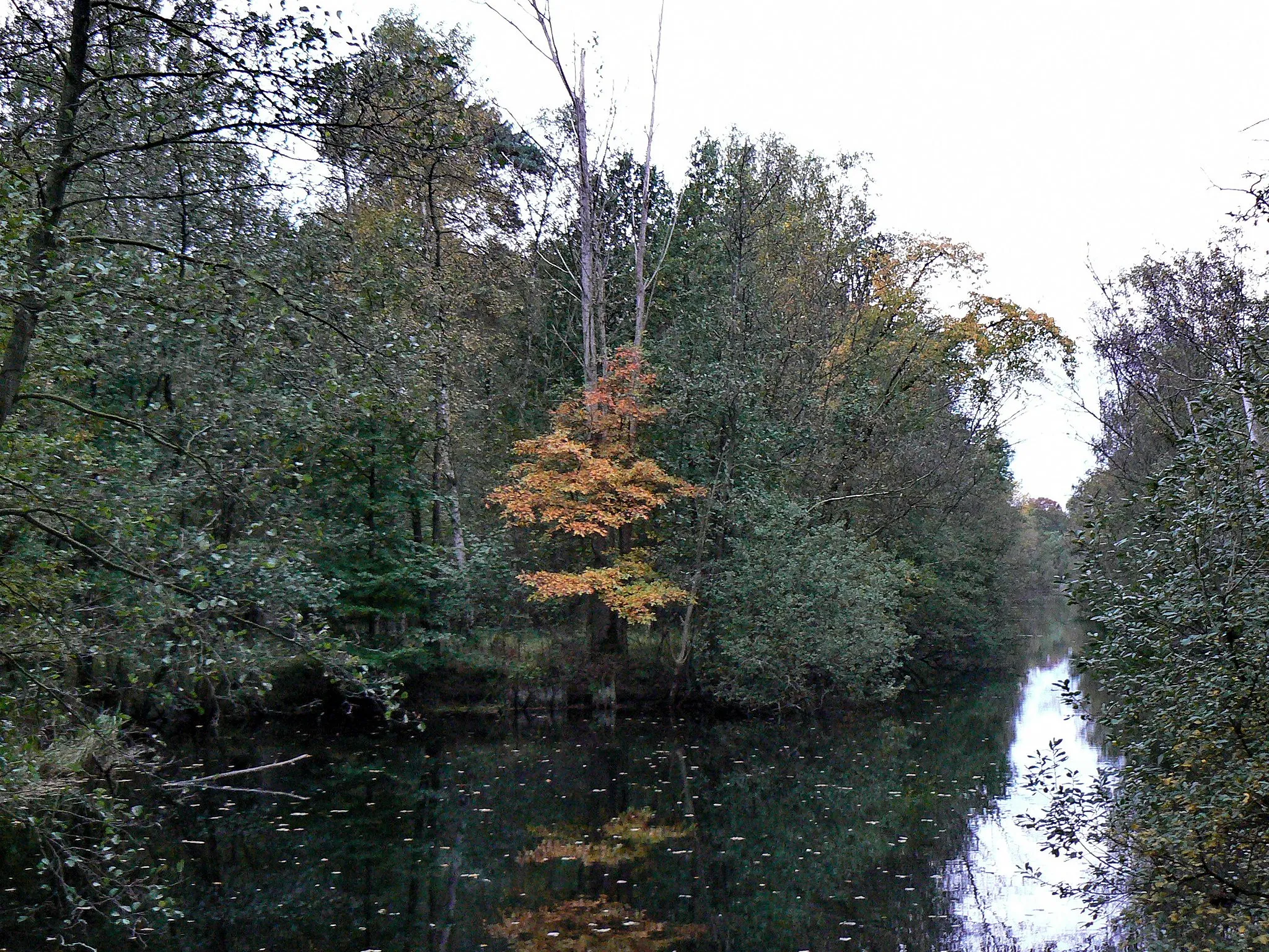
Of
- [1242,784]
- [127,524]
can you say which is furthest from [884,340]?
[127,524]

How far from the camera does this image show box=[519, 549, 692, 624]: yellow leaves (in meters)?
21.3

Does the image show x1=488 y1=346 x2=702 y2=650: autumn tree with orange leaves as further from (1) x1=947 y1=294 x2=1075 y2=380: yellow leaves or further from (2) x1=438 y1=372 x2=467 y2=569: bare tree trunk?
(1) x1=947 y1=294 x2=1075 y2=380: yellow leaves

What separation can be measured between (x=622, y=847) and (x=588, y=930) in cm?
289

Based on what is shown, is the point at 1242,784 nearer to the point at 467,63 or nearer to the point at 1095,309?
the point at 1095,309

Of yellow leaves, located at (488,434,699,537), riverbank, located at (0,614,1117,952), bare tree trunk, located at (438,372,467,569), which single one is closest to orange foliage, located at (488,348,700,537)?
yellow leaves, located at (488,434,699,537)

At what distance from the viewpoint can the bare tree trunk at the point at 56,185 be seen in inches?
194

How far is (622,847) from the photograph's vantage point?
11.9 m

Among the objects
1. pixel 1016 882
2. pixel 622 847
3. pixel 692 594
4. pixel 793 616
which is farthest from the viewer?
pixel 692 594

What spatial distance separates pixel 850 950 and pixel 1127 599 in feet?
13.2

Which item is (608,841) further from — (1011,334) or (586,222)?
(1011,334)

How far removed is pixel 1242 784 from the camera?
5.50 meters

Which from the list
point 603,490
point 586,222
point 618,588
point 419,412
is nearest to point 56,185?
point 419,412

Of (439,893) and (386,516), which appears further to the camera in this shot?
(386,516)

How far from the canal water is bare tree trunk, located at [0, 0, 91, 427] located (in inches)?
217
